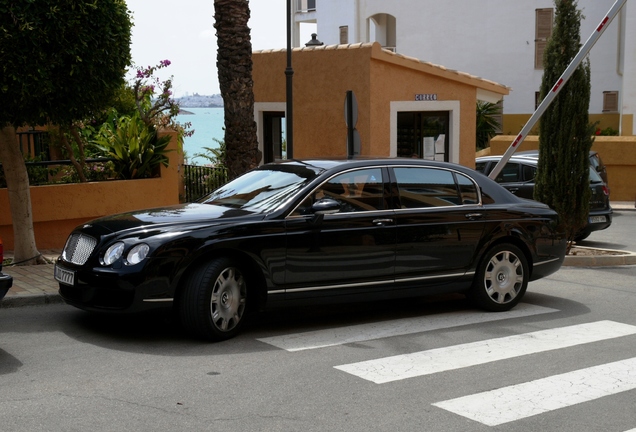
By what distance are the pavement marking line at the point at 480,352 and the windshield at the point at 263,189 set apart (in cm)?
193

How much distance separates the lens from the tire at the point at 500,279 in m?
9.62

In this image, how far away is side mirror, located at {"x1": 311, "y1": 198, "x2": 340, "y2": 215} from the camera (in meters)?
8.38

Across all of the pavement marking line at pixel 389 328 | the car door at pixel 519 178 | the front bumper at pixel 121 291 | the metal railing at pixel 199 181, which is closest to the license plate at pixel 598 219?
the car door at pixel 519 178

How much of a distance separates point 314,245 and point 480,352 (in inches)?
71.5

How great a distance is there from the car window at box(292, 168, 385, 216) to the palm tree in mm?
Answer: 4693

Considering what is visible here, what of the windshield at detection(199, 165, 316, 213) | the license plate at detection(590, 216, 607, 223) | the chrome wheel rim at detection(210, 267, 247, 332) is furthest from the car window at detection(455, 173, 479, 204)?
the license plate at detection(590, 216, 607, 223)

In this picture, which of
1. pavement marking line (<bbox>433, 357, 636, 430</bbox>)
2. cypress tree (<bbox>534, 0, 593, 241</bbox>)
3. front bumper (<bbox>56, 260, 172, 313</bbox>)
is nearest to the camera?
pavement marking line (<bbox>433, 357, 636, 430</bbox>)

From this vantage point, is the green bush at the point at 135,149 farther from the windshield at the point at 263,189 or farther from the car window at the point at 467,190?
the car window at the point at 467,190

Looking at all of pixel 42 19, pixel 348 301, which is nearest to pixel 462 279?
pixel 348 301

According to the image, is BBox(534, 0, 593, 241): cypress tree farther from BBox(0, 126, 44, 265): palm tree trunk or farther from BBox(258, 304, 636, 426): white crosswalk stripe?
BBox(0, 126, 44, 265): palm tree trunk

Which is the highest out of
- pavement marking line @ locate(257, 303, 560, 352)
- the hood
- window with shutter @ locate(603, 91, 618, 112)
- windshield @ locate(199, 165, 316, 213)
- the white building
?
the white building

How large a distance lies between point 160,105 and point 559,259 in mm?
9124

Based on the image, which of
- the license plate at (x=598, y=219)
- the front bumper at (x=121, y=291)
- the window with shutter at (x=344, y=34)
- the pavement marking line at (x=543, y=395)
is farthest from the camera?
the window with shutter at (x=344, y=34)

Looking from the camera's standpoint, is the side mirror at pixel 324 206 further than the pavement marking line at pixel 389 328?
Yes
